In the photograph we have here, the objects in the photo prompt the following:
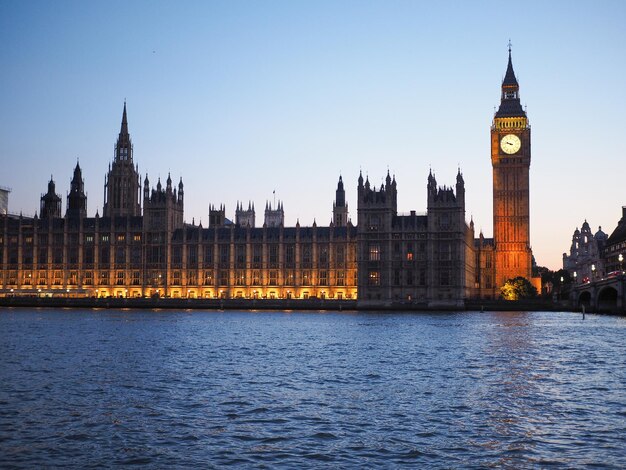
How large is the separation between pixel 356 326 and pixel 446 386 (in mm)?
50549

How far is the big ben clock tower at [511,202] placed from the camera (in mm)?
160875

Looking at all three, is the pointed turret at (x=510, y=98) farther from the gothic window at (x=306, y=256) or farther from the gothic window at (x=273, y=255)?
the gothic window at (x=273, y=255)

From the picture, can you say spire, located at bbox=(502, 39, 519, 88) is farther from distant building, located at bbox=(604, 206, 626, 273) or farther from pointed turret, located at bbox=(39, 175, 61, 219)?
pointed turret, located at bbox=(39, 175, 61, 219)

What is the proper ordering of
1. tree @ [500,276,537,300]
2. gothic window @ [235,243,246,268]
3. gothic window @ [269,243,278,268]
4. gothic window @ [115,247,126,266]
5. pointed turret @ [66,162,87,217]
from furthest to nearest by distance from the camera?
1. pointed turret @ [66,162,87,217]
2. gothic window @ [115,247,126,266]
3. gothic window @ [235,243,246,268]
4. gothic window @ [269,243,278,268]
5. tree @ [500,276,537,300]

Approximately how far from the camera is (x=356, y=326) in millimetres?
85938

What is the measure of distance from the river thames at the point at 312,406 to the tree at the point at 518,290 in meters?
89.5

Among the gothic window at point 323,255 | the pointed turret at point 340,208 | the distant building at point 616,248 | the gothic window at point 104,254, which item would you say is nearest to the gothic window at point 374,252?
the gothic window at point 323,255

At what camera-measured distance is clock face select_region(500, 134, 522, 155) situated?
165875 mm

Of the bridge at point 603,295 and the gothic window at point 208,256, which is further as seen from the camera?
the gothic window at point 208,256

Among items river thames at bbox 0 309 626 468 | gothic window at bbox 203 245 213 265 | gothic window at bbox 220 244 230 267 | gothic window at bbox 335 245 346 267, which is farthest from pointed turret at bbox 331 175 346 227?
river thames at bbox 0 309 626 468

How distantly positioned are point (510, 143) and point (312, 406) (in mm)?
145005

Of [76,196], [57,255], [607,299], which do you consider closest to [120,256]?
[57,255]

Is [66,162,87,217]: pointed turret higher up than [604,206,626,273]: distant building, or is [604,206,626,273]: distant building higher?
[66,162,87,217]: pointed turret

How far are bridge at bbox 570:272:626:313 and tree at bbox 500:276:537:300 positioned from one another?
1017 cm
